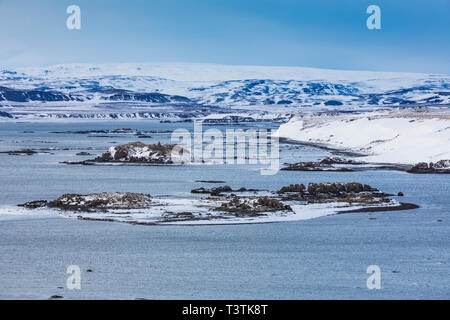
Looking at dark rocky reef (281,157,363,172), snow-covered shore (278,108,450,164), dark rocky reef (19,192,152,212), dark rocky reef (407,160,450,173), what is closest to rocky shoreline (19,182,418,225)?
dark rocky reef (19,192,152,212)

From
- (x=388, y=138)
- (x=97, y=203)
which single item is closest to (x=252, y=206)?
(x=97, y=203)

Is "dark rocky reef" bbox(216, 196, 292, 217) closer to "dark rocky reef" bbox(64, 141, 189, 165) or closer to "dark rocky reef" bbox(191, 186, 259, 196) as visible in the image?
"dark rocky reef" bbox(191, 186, 259, 196)

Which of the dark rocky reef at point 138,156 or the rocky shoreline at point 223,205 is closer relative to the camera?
the rocky shoreline at point 223,205

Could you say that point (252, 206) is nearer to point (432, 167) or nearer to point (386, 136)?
point (432, 167)

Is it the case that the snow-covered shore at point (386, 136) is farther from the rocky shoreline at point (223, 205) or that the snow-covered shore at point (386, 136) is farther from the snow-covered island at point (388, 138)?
the rocky shoreline at point (223, 205)

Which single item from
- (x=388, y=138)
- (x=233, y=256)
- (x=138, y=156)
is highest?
(x=388, y=138)

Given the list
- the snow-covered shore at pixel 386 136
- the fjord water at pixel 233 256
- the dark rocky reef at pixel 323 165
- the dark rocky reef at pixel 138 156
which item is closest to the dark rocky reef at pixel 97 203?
the fjord water at pixel 233 256
